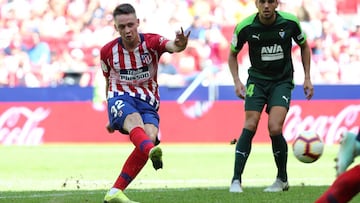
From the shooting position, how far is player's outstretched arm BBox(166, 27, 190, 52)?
299 inches

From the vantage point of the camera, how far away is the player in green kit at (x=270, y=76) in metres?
9.00

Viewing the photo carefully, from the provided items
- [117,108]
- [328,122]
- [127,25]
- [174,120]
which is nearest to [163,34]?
[174,120]

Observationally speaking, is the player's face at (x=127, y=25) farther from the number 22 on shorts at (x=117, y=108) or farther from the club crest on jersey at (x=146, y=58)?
the number 22 on shorts at (x=117, y=108)

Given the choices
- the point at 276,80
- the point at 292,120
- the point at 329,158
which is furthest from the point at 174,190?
the point at 292,120

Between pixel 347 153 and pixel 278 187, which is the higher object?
pixel 347 153

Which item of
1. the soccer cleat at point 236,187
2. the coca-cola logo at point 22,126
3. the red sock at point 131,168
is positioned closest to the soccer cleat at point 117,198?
the red sock at point 131,168

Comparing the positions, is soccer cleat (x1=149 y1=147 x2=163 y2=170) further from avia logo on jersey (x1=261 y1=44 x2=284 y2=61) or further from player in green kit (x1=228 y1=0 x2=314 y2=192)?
avia logo on jersey (x1=261 y1=44 x2=284 y2=61)

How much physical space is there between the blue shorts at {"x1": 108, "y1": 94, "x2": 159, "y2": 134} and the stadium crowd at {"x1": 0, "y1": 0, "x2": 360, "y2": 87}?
488 inches

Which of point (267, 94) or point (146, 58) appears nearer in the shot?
point (146, 58)

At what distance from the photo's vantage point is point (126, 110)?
7.85 metres

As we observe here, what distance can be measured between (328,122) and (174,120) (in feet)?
11.4

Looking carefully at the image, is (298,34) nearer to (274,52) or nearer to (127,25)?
(274,52)

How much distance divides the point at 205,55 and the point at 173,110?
2647 millimetres

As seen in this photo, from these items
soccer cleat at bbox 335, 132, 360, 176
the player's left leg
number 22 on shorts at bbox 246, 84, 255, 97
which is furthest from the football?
soccer cleat at bbox 335, 132, 360, 176
